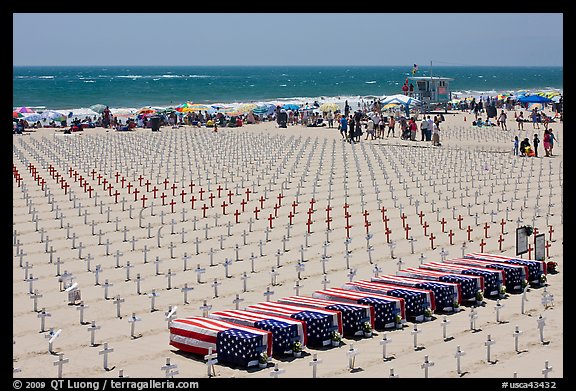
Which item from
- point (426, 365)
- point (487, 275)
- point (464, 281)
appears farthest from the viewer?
point (487, 275)

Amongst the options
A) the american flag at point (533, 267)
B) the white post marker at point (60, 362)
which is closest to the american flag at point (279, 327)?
the white post marker at point (60, 362)

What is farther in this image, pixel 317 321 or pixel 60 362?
pixel 317 321

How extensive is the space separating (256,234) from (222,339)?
9781mm

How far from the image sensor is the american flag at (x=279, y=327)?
1548cm

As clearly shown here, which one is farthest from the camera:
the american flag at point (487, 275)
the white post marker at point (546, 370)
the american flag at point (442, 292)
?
the american flag at point (487, 275)

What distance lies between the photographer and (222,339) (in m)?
15.2

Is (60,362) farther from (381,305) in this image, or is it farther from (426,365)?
(381,305)

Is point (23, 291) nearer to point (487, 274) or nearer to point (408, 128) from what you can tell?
point (487, 274)

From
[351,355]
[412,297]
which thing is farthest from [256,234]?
[351,355]

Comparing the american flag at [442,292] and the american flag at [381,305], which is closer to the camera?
the american flag at [381,305]

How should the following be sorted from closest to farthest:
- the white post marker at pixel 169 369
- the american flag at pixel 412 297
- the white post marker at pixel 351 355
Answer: the white post marker at pixel 169 369 < the white post marker at pixel 351 355 < the american flag at pixel 412 297

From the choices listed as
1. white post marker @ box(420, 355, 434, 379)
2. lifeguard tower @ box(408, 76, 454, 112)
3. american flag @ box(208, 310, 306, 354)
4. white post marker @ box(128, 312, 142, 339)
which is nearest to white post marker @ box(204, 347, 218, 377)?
american flag @ box(208, 310, 306, 354)

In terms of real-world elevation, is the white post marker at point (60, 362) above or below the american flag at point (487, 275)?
above

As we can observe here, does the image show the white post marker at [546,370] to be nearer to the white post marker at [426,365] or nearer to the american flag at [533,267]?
the white post marker at [426,365]
